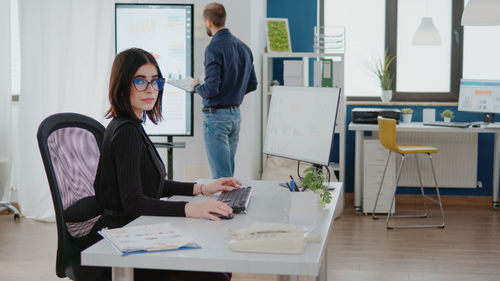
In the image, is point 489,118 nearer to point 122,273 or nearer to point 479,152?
point 479,152

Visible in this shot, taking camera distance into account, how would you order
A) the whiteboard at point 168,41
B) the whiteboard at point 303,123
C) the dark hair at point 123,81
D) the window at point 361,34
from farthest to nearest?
the window at point 361,34, the whiteboard at point 168,41, the whiteboard at point 303,123, the dark hair at point 123,81

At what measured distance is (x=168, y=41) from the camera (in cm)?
445

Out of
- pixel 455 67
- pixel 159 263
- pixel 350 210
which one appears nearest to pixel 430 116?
pixel 455 67

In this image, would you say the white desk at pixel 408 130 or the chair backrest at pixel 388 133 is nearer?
the chair backrest at pixel 388 133

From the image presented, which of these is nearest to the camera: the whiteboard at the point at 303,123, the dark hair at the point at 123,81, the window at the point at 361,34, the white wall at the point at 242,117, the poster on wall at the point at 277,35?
the dark hair at the point at 123,81

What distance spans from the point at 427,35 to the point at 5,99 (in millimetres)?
3646

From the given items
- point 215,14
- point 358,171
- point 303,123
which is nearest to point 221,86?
point 215,14

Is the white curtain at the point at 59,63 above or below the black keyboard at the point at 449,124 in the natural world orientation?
above

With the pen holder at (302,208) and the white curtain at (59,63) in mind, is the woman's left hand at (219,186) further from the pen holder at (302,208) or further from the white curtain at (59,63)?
the white curtain at (59,63)

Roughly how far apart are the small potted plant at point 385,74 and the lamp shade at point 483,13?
1.15 metres

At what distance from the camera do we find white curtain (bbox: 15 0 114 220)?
5004mm

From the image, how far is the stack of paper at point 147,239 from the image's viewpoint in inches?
65.1

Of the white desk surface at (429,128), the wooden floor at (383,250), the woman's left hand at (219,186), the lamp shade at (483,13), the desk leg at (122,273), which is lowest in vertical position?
the wooden floor at (383,250)

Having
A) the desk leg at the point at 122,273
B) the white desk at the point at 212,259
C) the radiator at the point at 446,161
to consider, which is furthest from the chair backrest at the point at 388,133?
the desk leg at the point at 122,273
